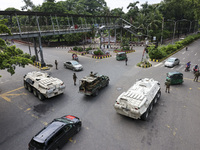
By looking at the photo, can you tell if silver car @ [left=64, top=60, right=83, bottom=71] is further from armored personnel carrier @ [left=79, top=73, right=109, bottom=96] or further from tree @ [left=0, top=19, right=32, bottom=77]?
tree @ [left=0, top=19, right=32, bottom=77]

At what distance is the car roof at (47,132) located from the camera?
709cm

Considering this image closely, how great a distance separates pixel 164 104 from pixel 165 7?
56.1 meters

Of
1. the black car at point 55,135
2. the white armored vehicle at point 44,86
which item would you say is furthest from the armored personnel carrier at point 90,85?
the black car at point 55,135

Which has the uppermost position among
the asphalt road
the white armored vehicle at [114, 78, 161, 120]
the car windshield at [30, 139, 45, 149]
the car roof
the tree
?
the tree

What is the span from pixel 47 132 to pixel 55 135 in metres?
0.48

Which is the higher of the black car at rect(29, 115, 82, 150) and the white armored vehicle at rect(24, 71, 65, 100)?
the white armored vehicle at rect(24, 71, 65, 100)

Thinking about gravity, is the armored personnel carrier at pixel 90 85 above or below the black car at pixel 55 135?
above

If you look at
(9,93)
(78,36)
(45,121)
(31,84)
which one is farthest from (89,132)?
(78,36)

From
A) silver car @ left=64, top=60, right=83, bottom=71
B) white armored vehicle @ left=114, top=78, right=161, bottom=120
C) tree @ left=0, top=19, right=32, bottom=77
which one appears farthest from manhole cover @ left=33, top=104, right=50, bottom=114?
silver car @ left=64, top=60, right=83, bottom=71

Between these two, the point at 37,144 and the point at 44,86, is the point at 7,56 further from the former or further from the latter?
the point at 37,144

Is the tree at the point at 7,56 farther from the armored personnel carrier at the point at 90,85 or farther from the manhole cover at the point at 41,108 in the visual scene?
the armored personnel carrier at the point at 90,85

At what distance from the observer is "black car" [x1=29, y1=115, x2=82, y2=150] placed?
6.96 m

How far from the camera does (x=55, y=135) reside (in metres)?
7.39

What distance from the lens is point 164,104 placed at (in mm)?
11914
